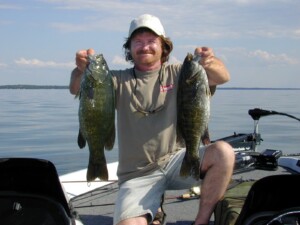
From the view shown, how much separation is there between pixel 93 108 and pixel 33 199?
92cm

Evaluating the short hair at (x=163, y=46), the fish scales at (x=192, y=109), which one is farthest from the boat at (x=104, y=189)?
the short hair at (x=163, y=46)

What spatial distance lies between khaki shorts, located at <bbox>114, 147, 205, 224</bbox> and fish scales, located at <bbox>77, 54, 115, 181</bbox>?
57 cm

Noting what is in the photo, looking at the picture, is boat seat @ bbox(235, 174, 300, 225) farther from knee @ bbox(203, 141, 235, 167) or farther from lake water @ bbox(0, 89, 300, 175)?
lake water @ bbox(0, 89, 300, 175)

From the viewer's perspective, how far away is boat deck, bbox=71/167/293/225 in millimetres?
5594

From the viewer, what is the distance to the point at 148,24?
4.74 m

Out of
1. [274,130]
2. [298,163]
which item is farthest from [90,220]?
[274,130]

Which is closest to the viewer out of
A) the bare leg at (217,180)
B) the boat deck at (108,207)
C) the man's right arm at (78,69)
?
the man's right arm at (78,69)

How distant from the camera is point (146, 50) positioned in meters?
4.78

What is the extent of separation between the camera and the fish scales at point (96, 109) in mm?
4086

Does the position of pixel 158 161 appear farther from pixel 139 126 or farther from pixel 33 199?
pixel 33 199

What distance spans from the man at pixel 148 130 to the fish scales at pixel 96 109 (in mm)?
449

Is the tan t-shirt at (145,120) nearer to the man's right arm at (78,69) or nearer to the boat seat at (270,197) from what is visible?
the man's right arm at (78,69)

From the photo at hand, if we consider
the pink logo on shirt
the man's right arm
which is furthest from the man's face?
the man's right arm

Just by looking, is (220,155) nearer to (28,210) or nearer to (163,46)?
(163,46)
